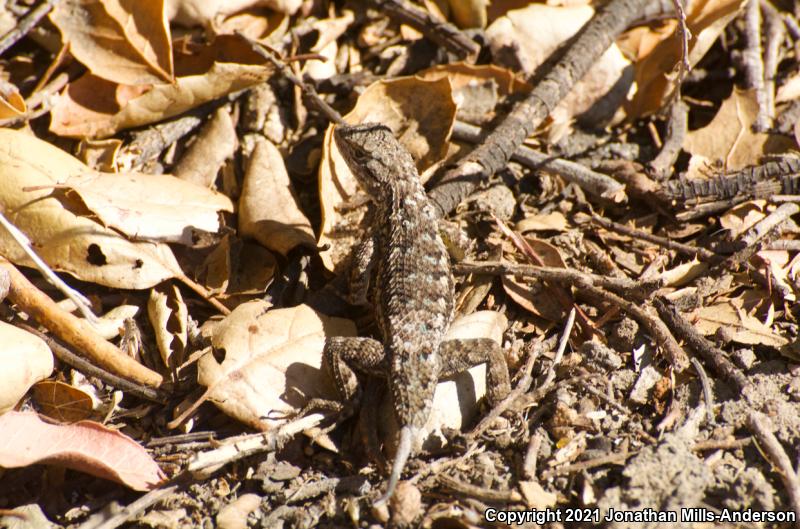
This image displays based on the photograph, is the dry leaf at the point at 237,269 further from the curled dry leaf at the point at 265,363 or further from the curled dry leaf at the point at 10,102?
the curled dry leaf at the point at 10,102

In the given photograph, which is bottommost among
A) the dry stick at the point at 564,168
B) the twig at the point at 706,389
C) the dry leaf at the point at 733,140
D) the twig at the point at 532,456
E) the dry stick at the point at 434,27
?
the twig at the point at 532,456

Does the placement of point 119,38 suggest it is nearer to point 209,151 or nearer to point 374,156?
point 209,151

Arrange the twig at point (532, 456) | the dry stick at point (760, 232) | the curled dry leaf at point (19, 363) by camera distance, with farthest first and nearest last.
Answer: the dry stick at point (760, 232)
the twig at point (532, 456)
the curled dry leaf at point (19, 363)

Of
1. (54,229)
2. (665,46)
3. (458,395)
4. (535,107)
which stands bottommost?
(54,229)

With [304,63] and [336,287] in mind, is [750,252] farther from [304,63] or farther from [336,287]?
[304,63]

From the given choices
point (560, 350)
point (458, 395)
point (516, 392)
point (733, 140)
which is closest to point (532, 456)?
point (516, 392)

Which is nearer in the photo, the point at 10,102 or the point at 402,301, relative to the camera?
the point at 402,301

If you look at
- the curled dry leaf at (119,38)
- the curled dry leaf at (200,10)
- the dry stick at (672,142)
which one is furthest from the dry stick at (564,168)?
the curled dry leaf at (119,38)

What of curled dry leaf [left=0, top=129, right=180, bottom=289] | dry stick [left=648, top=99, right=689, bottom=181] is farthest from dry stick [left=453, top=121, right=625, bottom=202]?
curled dry leaf [left=0, top=129, right=180, bottom=289]
